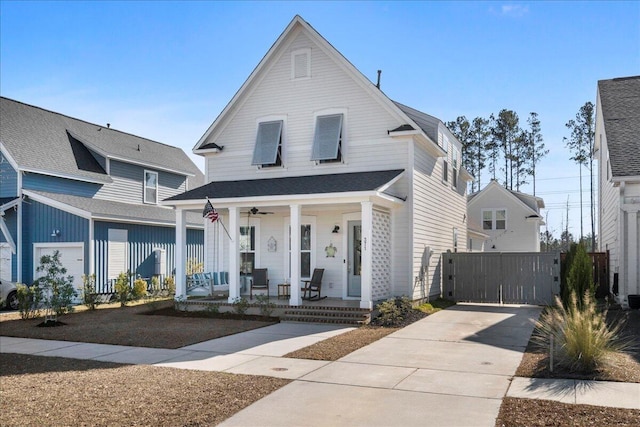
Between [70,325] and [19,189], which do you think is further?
[19,189]

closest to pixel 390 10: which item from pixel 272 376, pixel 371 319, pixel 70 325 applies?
pixel 371 319

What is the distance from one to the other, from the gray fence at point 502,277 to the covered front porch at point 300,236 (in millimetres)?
4133

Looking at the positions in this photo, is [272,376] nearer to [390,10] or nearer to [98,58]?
[390,10]

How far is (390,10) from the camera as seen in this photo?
40.0ft

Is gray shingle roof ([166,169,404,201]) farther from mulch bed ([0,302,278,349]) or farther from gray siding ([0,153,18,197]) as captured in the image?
gray siding ([0,153,18,197])

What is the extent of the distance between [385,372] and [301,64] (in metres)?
11.4

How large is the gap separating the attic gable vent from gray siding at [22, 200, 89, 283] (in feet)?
29.8

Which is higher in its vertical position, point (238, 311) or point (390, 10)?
point (390, 10)

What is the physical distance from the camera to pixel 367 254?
45.9ft

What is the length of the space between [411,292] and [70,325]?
8.98 metres

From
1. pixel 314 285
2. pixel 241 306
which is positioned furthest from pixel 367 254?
pixel 241 306

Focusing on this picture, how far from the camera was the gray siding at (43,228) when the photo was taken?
1992cm

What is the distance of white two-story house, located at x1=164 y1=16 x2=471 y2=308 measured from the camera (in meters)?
15.4

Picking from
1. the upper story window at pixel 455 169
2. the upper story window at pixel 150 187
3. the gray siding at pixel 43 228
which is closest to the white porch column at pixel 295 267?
the upper story window at pixel 455 169
